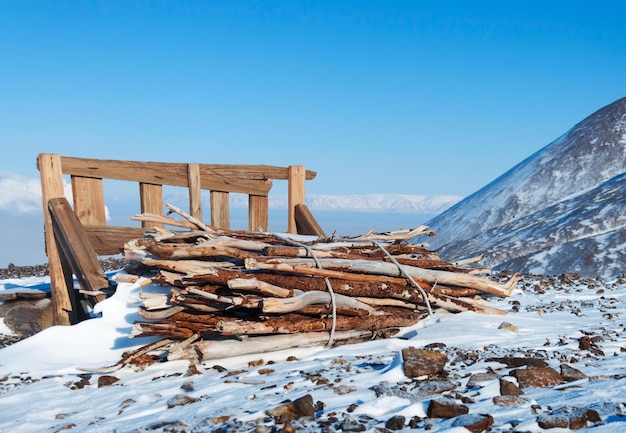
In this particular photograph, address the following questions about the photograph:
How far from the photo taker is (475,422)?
8.78ft

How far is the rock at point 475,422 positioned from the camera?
2656 millimetres

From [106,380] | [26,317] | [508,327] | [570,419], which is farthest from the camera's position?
[26,317]

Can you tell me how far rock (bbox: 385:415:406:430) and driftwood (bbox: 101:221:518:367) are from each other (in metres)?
A: 1.90

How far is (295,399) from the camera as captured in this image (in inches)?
131

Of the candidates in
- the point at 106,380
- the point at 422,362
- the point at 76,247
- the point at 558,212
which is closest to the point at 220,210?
the point at 76,247

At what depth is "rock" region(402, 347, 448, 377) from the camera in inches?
→ 141

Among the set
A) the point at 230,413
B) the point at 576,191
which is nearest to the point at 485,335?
the point at 230,413

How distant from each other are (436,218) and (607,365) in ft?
41.7

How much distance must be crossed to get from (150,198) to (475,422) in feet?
19.2

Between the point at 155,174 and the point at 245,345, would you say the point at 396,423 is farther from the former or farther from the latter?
the point at 155,174

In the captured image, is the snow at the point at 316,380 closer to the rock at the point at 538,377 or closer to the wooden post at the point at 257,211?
the rock at the point at 538,377

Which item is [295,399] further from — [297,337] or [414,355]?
[297,337]

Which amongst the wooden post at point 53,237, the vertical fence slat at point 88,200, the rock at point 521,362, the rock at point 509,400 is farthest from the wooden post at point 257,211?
the rock at point 509,400

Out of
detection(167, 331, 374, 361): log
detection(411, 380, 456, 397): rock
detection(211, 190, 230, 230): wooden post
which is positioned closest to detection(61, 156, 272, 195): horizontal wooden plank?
detection(211, 190, 230, 230): wooden post
